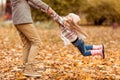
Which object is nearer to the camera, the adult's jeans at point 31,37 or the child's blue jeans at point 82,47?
the adult's jeans at point 31,37

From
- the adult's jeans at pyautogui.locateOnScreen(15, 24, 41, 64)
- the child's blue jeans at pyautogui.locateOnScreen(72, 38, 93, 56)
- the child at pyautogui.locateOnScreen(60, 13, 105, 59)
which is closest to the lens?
the adult's jeans at pyautogui.locateOnScreen(15, 24, 41, 64)

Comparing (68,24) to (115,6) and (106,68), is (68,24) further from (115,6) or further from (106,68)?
(115,6)

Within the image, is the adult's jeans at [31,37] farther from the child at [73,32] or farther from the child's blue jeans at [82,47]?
the child's blue jeans at [82,47]

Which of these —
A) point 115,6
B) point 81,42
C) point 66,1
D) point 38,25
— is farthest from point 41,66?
point 115,6

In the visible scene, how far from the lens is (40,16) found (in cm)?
2512

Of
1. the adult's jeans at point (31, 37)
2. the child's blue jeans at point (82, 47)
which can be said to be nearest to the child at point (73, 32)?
the child's blue jeans at point (82, 47)

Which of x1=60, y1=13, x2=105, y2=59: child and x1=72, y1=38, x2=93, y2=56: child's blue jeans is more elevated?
x1=60, y1=13, x2=105, y2=59: child

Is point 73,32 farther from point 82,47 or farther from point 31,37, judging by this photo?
point 31,37

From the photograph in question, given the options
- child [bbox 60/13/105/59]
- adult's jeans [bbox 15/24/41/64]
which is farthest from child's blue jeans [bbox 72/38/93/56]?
adult's jeans [bbox 15/24/41/64]

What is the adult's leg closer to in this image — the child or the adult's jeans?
the adult's jeans

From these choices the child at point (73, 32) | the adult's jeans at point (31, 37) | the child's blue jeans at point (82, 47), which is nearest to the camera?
the adult's jeans at point (31, 37)

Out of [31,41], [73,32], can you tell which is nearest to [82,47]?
[73,32]

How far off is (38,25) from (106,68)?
22.4 m

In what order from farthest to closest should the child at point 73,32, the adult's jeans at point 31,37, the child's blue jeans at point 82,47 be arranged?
1. the child's blue jeans at point 82,47
2. the child at point 73,32
3. the adult's jeans at point 31,37
